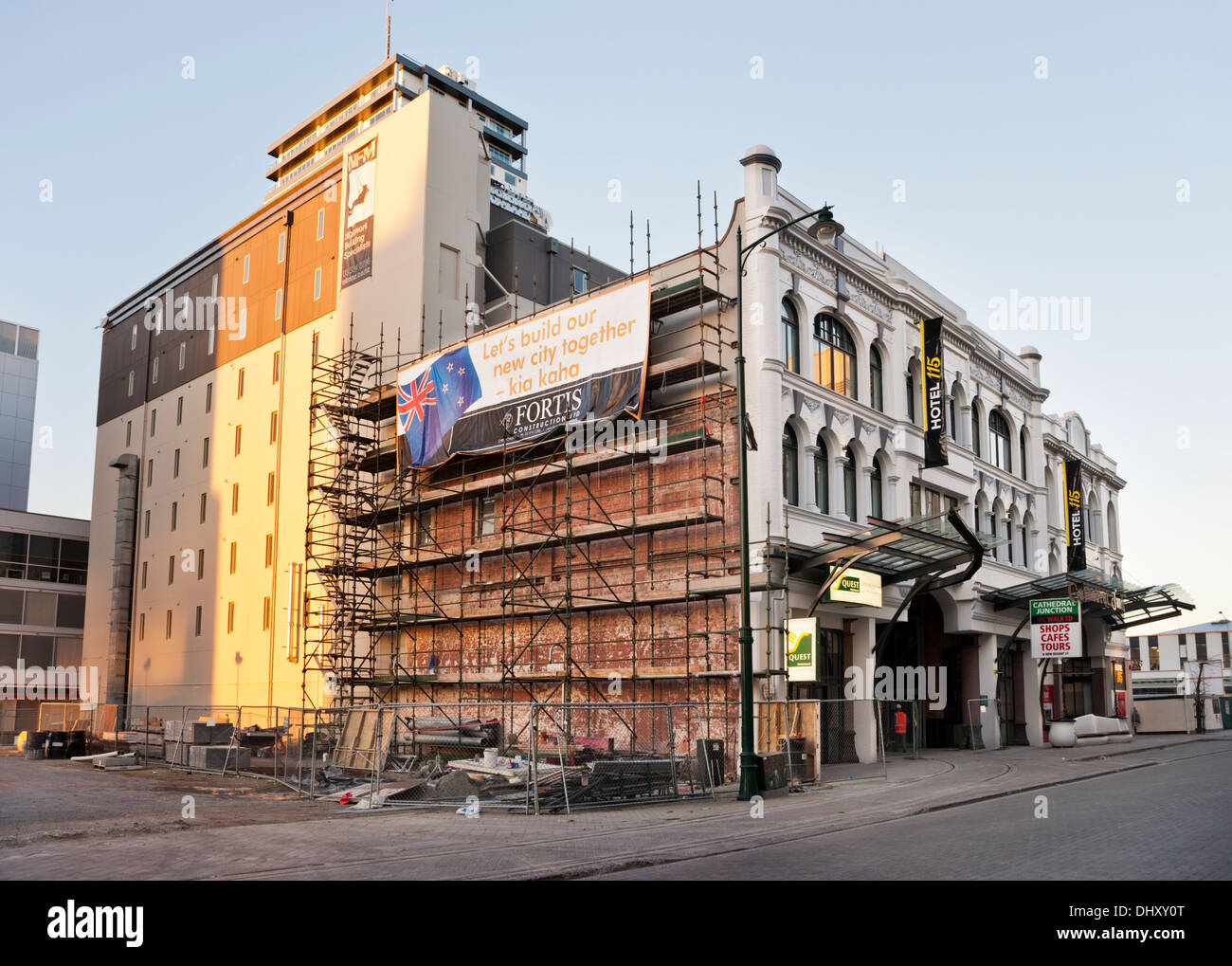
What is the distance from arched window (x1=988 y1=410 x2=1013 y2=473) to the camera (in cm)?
4325

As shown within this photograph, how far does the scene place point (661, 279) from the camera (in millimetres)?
30344

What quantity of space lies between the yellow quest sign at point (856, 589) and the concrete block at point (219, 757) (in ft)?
52.5

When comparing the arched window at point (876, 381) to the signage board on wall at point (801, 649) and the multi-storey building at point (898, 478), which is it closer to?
the multi-storey building at point (898, 478)

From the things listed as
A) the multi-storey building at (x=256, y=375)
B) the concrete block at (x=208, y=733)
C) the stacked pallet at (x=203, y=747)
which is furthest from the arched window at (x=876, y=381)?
the concrete block at (x=208, y=733)

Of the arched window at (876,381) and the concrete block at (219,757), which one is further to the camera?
the arched window at (876,381)

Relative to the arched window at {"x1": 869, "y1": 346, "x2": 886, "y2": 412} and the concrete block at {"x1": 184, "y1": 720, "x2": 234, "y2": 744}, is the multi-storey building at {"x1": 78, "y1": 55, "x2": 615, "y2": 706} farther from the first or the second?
the arched window at {"x1": 869, "y1": 346, "x2": 886, "y2": 412}

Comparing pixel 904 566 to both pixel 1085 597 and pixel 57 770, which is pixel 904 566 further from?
pixel 57 770

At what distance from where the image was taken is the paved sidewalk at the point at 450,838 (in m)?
12.1

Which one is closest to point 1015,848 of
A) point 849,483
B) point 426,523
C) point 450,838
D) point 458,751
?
point 450,838

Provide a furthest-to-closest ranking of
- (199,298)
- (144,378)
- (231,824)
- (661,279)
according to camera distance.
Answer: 1. (144,378)
2. (199,298)
3. (661,279)
4. (231,824)

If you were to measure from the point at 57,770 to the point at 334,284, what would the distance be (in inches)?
838

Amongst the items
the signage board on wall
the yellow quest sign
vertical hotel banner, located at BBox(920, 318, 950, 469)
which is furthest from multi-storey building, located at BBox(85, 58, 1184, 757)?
vertical hotel banner, located at BBox(920, 318, 950, 469)

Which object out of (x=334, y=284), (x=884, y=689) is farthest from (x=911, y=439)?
(x=334, y=284)
